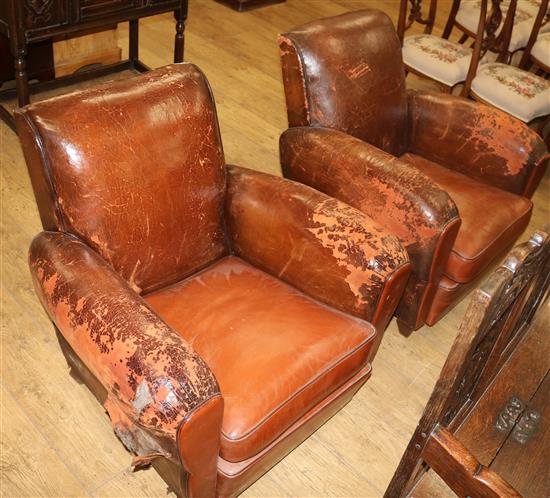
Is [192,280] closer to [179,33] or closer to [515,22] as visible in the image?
[179,33]

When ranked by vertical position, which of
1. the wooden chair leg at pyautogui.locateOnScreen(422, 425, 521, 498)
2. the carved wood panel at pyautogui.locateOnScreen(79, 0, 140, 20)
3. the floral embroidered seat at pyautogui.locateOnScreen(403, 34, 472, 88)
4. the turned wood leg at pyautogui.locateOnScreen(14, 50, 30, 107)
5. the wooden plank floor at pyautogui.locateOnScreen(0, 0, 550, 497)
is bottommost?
the wooden plank floor at pyautogui.locateOnScreen(0, 0, 550, 497)

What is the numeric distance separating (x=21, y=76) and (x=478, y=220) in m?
1.95

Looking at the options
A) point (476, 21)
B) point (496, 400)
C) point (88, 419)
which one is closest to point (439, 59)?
point (476, 21)

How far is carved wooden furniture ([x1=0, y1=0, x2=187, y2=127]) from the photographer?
2479 millimetres

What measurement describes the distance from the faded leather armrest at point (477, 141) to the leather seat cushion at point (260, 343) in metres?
0.96

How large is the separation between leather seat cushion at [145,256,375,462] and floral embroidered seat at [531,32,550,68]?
2.42 m

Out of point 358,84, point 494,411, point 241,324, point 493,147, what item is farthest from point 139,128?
point 493,147

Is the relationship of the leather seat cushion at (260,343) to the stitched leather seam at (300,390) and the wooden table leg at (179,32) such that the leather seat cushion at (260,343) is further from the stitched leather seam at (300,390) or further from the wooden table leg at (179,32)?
the wooden table leg at (179,32)

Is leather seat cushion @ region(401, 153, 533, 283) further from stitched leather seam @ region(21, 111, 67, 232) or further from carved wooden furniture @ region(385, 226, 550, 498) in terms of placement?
stitched leather seam @ region(21, 111, 67, 232)

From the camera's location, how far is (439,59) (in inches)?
124

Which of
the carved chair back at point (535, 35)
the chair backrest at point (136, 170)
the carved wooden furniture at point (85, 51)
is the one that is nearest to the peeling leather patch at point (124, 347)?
the chair backrest at point (136, 170)

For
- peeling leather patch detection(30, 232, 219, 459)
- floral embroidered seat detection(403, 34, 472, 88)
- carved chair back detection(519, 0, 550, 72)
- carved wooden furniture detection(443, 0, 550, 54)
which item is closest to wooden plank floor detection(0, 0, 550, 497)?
peeling leather patch detection(30, 232, 219, 459)

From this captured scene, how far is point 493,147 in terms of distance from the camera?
2.23 metres

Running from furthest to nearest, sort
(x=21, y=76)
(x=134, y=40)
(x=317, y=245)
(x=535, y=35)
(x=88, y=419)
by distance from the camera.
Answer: (x=134, y=40)
(x=535, y=35)
(x=21, y=76)
(x=88, y=419)
(x=317, y=245)
